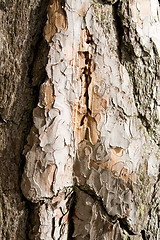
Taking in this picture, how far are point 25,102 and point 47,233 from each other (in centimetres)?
37

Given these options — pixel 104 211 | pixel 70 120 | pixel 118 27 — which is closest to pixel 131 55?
pixel 118 27

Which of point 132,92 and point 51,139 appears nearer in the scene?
point 51,139

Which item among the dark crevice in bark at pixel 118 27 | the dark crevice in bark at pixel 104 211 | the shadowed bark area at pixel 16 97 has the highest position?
the dark crevice in bark at pixel 118 27

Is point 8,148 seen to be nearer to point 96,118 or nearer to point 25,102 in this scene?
point 25,102

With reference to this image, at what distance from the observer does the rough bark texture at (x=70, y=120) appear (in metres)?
0.86

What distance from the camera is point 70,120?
0.89 m

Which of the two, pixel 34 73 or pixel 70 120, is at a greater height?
pixel 34 73

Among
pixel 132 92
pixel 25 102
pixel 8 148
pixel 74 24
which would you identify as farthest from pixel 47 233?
pixel 74 24

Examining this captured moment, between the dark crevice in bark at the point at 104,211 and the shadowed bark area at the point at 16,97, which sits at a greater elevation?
the shadowed bark area at the point at 16,97

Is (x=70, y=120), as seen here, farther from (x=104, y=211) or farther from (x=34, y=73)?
(x=104, y=211)

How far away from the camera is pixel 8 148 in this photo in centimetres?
89

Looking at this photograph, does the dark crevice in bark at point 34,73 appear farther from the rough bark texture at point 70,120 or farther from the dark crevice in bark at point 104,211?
the dark crevice in bark at point 104,211

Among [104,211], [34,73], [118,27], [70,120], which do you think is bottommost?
[104,211]

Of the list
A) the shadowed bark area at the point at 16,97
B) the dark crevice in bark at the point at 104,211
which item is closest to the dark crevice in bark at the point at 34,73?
the shadowed bark area at the point at 16,97
